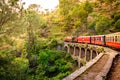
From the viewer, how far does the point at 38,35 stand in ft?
173

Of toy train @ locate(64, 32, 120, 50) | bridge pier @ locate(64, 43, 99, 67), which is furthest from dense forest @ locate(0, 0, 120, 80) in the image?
toy train @ locate(64, 32, 120, 50)

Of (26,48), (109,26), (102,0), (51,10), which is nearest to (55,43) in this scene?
(26,48)

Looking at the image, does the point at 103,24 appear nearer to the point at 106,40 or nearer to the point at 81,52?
the point at 81,52

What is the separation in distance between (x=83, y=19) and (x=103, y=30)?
1397cm

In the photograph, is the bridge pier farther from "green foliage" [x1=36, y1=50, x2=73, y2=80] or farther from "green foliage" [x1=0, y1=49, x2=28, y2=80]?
"green foliage" [x1=0, y1=49, x2=28, y2=80]

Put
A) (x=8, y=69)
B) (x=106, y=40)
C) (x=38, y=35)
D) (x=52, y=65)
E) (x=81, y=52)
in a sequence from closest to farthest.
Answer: (x=8, y=69) < (x=106, y=40) < (x=81, y=52) < (x=52, y=65) < (x=38, y=35)

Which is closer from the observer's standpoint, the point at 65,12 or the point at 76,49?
the point at 76,49

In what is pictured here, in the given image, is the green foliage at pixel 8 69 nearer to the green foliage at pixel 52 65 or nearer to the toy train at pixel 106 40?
the toy train at pixel 106 40

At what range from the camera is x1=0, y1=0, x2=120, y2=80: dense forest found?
20234 millimetres

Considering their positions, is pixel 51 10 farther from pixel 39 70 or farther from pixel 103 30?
pixel 39 70

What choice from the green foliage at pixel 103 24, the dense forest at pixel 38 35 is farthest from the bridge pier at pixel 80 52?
the green foliage at pixel 103 24

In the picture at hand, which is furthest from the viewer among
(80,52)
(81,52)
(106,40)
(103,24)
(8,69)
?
(103,24)

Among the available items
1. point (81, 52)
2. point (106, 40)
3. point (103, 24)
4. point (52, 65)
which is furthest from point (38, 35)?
point (106, 40)

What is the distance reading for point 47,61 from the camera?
39.3 metres
